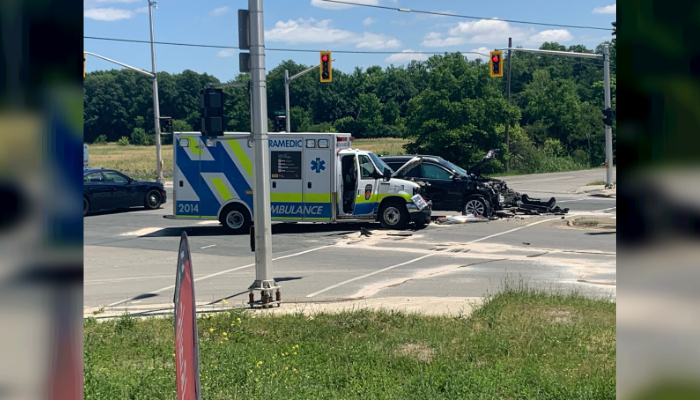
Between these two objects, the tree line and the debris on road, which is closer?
the debris on road

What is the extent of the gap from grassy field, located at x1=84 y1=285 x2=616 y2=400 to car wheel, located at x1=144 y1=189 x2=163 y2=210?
55.3 ft

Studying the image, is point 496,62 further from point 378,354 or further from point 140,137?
point 140,137

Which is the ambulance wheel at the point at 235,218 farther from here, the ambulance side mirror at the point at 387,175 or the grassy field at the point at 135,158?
the grassy field at the point at 135,158

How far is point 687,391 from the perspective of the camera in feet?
3.38

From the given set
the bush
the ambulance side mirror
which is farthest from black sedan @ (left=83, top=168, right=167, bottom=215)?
the bush

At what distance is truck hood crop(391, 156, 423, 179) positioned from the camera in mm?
20097

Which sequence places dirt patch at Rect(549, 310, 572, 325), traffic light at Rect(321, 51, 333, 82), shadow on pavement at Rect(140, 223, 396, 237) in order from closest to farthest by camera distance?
dirt patch at Rect(549, 310, 572, 325)
shadow on pavement at Rect(140, 223, 396, 237)
traffic light at Rect(321, 51, 333, 82)

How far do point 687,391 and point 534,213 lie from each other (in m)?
22.0

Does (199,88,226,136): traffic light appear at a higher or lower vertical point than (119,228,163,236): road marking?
higher

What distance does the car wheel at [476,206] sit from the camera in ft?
70.0

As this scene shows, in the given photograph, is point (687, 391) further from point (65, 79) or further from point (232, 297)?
point (232, 297)

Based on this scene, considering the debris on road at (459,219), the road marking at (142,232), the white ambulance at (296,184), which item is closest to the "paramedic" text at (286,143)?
the white ambulance at (296,184)

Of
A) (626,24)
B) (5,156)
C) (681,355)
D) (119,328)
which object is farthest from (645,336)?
(119,328)

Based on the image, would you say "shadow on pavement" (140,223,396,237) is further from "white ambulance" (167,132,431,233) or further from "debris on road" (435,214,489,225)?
"debris on road" (435,214,489,225)
